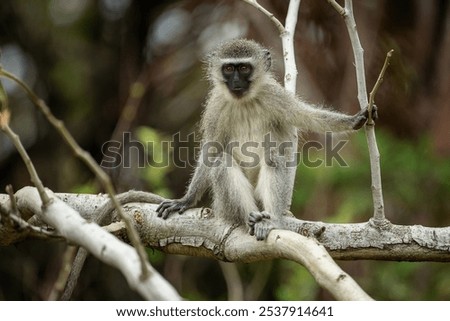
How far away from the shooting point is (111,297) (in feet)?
33.4

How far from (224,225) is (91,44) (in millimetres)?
6514

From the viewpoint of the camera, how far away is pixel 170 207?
18.8 feet

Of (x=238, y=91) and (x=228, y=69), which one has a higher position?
(x=228, y=69)

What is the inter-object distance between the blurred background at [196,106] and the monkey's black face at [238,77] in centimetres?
97

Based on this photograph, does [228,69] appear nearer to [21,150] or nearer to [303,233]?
[303,233]

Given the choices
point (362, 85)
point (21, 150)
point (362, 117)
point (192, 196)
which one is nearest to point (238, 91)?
point (192, 196)

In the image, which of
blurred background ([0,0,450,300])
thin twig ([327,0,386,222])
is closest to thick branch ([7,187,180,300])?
thin twig ([327,0,386,222])

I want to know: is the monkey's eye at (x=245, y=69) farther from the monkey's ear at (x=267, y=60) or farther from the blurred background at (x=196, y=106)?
Answer: the blurred background at (x=196, y=106)

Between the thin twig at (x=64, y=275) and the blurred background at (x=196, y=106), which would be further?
the blurred background at (x=196, y=106)

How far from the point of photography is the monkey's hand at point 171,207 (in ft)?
18.5

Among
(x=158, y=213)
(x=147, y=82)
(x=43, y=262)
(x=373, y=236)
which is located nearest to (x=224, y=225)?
(x=158, y=213)

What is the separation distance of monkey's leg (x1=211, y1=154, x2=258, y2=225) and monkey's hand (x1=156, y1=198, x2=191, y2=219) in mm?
285

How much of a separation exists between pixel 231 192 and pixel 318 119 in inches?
39.7

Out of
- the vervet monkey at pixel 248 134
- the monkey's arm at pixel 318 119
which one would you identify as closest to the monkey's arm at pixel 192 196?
the vervet monkey at pixel 248 134
